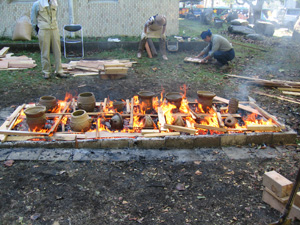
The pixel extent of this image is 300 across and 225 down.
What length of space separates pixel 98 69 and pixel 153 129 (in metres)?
4.76

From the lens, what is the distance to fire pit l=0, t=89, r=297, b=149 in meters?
4.66

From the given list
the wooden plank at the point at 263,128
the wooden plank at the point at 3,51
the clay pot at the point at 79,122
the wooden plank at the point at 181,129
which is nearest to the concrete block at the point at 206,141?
the wooden plank at the point at 181,129

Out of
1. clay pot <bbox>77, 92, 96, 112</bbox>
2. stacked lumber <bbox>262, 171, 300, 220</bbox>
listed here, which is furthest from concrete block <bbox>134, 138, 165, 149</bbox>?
stacked lumber <bbox>262, 171, 300, 220</bbox>

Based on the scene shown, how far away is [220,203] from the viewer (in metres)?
3.45

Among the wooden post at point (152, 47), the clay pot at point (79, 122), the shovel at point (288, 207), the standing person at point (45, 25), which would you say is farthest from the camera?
the wooden post at point (152, 47)

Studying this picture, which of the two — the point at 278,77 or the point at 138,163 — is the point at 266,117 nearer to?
the point at 138,163

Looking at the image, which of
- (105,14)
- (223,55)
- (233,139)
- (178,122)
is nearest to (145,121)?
(178,122)

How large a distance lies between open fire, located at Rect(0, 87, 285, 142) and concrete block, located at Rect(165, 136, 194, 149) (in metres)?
0.17

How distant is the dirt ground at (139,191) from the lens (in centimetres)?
320

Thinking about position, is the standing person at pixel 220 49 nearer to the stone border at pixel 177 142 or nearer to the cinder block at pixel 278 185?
the stone border at pixel 177 142

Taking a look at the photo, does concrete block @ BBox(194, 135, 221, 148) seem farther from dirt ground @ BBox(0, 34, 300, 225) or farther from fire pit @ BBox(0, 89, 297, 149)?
dirt ground @ BBox(0, 34, 300, 225)

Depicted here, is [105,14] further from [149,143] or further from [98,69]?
[149,143]

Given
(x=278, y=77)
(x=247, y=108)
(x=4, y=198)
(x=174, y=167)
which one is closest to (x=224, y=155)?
(x=174, y=167)

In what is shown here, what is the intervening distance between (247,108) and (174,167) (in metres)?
2.73
